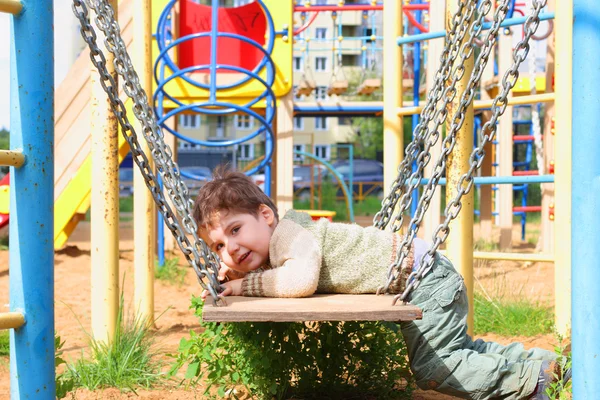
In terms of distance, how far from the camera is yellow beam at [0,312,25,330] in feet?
6.30

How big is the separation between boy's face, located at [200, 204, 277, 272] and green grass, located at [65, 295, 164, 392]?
851 mm

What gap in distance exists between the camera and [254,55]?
766 centimetres

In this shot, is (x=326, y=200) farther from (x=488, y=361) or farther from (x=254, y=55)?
(x=488, y=361)

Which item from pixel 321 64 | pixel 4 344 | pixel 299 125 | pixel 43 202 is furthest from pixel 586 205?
pixel 321 64

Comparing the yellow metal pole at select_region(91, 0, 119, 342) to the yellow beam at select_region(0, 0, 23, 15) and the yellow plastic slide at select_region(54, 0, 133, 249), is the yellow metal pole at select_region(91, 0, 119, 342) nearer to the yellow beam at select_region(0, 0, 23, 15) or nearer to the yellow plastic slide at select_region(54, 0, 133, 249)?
the yellow beam at select_region(0, 0, 23, 15)

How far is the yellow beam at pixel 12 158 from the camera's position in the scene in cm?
194

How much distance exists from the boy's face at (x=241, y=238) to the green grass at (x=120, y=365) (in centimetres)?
85

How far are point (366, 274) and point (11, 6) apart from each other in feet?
4.42

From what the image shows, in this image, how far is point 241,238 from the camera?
245cm

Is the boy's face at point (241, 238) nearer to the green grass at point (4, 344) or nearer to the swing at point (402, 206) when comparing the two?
the swing at point (402, 206)

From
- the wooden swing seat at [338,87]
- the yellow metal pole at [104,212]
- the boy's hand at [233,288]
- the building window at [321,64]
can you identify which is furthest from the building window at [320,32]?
the boy's hand at [233,288]

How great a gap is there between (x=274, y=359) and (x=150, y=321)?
1.67 metres

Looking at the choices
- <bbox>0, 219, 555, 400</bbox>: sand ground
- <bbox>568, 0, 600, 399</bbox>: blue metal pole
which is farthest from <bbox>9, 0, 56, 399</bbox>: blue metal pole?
<bbox>568, 0, 600, 399</bbox>: blue metal pole

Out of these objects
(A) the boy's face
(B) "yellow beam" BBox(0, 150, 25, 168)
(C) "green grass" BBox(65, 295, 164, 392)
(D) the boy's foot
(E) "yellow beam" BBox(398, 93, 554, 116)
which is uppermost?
(E) "yellow beam" BBox(398, 93, 554, 116)
